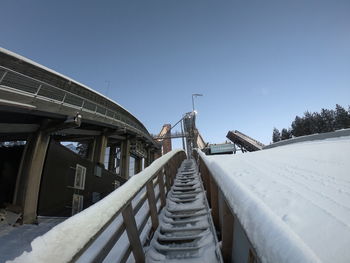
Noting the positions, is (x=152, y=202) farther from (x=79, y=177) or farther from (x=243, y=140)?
(x=243, y=140)

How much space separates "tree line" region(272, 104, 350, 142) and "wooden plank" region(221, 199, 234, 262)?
217ft

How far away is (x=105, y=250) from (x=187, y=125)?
2843 centimetres

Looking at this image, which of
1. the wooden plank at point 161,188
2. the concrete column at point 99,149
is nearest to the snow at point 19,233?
the wooden plank at point 161,188

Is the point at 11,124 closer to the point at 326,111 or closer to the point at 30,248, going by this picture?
the point at 30,248

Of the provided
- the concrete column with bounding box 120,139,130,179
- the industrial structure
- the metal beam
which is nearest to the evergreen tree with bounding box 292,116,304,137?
the industrial structure

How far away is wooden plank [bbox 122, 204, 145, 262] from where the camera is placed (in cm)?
237

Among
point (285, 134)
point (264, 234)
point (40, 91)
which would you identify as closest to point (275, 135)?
point (285, 134)

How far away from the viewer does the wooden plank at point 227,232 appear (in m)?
2.53

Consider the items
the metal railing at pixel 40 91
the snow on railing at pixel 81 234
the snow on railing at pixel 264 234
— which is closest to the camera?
the snow on railing at pixel 264 234

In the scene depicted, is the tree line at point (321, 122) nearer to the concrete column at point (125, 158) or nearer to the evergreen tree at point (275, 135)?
the evergreen tree at point (275, 135)

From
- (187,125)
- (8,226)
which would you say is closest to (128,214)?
(8,226)

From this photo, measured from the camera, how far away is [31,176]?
1089cm

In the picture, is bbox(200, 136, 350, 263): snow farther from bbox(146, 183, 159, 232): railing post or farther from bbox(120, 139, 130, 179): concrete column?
bbox(120, 139, 130, 179): concrete column

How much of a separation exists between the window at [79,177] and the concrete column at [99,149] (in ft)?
13.1
